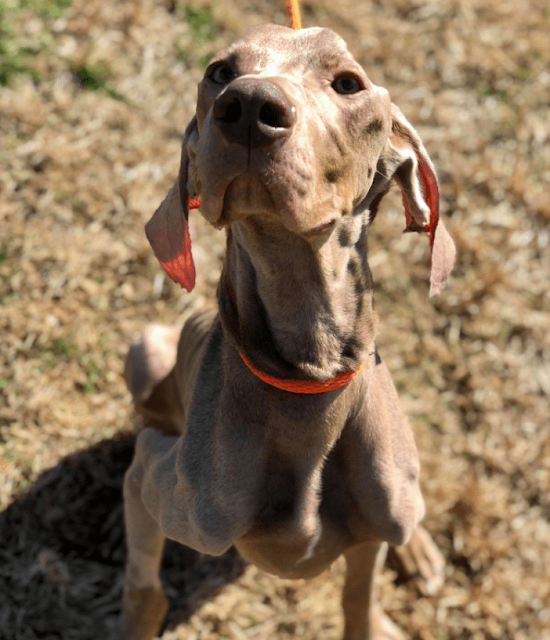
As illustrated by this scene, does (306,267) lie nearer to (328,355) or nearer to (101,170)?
(328,355)

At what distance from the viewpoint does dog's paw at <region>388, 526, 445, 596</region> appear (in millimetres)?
4270

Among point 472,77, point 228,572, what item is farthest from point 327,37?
point 472,77

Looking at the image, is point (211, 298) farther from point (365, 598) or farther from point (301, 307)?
point (301, 307)

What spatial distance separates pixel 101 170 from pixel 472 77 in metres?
3.13

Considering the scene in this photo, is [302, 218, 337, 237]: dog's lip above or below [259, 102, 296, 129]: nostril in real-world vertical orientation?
below

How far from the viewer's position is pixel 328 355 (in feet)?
8.70

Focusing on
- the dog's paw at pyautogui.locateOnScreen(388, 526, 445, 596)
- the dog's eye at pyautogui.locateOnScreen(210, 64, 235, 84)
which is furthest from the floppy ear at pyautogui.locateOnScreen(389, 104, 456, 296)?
the dog's paw at pyautogui.locateOnScreen(388, 526, 445, 596)

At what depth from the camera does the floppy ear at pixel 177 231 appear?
2.62m

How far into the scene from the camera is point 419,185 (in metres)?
2.75

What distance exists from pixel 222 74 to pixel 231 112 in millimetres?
415

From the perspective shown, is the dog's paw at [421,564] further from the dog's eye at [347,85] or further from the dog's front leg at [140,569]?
the dog's eye at [347,85]

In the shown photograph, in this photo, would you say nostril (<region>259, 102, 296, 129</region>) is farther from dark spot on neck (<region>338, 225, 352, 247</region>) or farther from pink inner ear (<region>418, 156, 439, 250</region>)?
pink inner ear (<region>418, 156, 439, 250</region>)

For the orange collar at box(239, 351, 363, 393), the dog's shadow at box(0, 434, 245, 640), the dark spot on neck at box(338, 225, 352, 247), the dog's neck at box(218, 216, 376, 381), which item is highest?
the dark spot on neck at box(338, 225, 352, 247)

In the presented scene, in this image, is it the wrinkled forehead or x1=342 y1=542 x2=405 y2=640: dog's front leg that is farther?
x1=342 y1=542 x2=405 y2=640: dog's front leg
